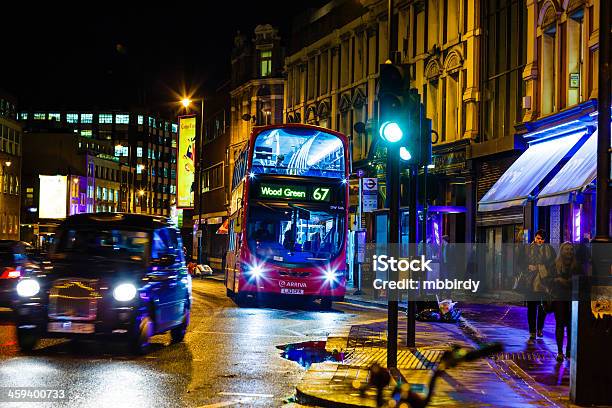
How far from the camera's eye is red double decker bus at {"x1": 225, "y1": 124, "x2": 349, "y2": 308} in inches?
963

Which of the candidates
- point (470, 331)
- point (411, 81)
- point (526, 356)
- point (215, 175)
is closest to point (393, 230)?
point (526, 356)

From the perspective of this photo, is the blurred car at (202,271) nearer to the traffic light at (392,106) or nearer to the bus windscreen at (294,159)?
the bus windscreen at (294,159)

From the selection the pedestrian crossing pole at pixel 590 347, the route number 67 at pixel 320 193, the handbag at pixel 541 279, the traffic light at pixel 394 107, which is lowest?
the pedestrian crossing pole at pixel 590 347

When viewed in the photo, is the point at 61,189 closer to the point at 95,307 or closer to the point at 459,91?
the point at 459,91

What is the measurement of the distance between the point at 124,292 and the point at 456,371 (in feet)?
15.2

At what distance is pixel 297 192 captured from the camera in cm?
2445

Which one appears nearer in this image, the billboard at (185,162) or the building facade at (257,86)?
the building facade at (257,86)

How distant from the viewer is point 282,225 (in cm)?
2470

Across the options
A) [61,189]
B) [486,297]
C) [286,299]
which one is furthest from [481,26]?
[61,189]

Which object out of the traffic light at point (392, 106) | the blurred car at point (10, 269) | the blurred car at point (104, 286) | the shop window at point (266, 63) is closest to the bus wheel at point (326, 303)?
the blurred car at point (10, 269)

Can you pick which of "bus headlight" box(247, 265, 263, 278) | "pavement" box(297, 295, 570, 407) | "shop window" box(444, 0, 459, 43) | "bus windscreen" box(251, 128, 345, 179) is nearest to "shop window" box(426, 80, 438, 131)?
"shop window" box(444, 0, 459, 43)

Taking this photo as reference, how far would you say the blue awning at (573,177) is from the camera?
22.4 m

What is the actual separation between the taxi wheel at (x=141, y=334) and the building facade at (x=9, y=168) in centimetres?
10017

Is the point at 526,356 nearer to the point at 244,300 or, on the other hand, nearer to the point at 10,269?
the point at 10,269
